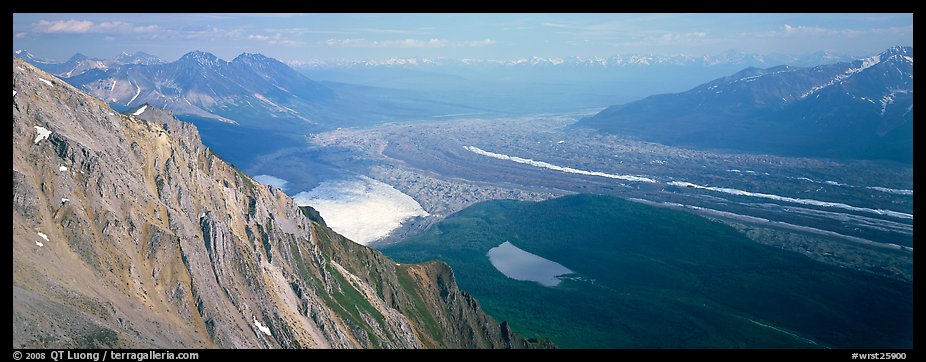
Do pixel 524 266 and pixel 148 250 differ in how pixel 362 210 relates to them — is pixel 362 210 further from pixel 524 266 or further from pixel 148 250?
pixel 148 250

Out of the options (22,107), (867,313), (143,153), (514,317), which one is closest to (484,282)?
(514,317)

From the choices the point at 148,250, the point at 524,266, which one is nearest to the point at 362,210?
the point at 524,266

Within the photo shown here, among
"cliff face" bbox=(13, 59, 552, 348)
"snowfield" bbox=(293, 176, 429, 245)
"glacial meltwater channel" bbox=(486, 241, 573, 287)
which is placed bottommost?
"glacial meltwater channel" bbox=(486, 241, 573, 287)

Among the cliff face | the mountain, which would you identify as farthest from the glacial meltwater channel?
the cliff face

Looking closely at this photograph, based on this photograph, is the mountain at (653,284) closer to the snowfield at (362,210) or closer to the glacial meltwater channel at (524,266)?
the glacial meltwater channel at (524,266)

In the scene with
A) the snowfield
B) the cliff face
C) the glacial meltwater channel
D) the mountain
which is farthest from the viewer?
the snowfield

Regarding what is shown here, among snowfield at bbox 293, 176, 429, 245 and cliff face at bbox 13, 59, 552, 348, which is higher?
cliff face at bbox 13, 59, 552, 348

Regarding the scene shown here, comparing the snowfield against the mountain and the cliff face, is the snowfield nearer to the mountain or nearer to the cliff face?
the mountain
